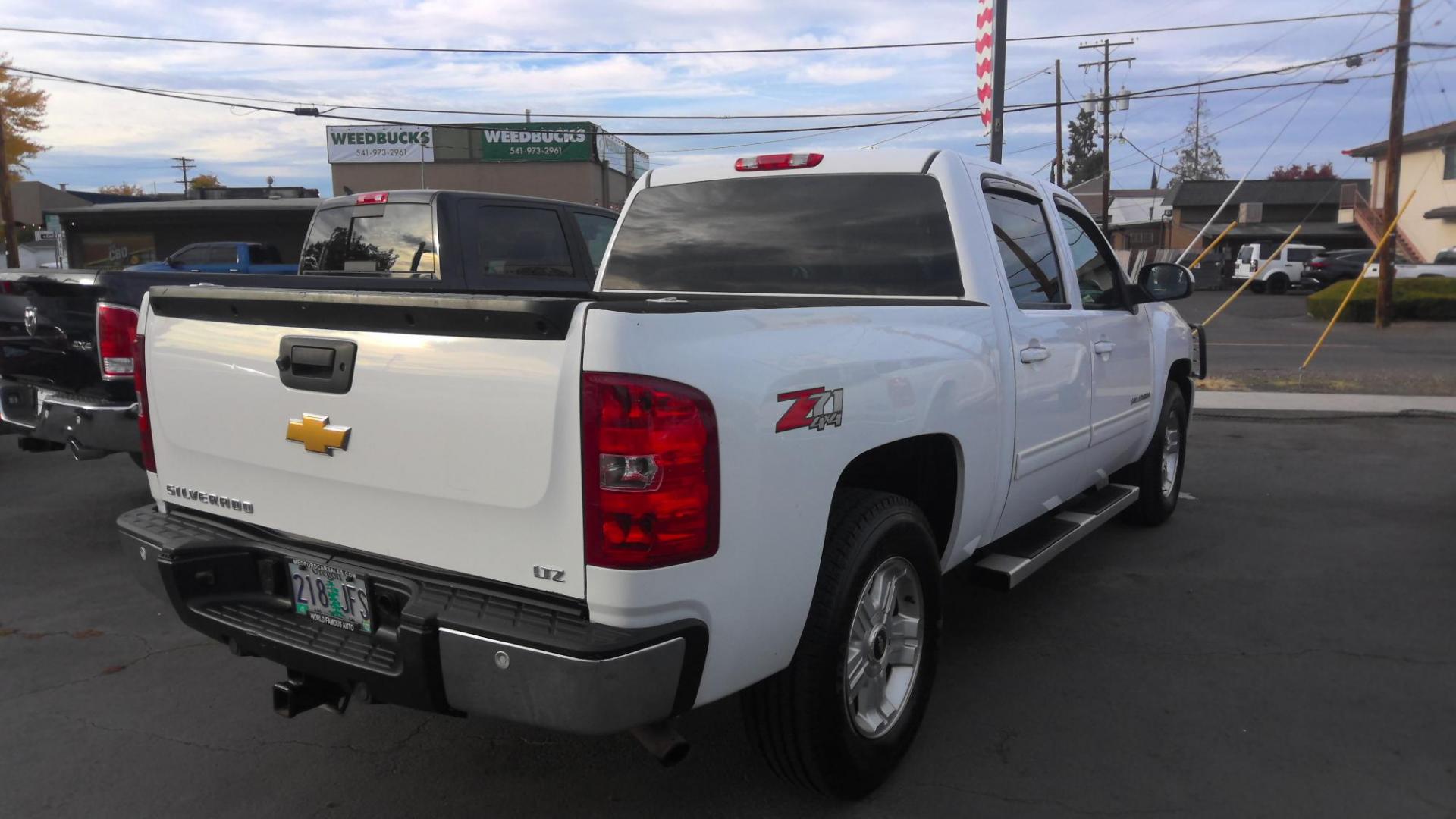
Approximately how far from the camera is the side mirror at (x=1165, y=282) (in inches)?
210

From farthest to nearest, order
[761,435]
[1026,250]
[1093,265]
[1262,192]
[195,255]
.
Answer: [1262,192] < [195,255] < [1093,265] < [1026,250] < [761,435]

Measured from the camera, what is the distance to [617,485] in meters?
2.28

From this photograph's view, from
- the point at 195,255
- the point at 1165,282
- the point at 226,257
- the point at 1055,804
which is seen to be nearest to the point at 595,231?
the point at 1165,282

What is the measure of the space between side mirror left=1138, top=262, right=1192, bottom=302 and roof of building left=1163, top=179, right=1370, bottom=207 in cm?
5810

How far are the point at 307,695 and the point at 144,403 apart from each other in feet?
3.62

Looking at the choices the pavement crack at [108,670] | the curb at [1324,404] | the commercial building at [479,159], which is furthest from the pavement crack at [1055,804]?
the commercial building at [479,159]

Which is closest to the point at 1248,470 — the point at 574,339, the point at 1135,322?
the point at 1135,322

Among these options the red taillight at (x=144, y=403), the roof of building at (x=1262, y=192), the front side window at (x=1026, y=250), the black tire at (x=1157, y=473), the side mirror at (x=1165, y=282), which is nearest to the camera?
the red taillight at (x=144, y=403)

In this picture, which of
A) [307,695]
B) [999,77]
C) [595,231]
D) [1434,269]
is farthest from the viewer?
[1434,269]

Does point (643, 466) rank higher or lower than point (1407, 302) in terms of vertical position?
higher

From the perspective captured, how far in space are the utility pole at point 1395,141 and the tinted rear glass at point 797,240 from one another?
23.0m

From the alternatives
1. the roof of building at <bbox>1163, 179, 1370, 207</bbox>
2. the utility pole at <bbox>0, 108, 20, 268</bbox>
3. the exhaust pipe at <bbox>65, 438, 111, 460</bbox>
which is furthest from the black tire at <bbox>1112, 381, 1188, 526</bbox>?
the roof of building at <bbox>1163, 179, 1370, 207</bbox>

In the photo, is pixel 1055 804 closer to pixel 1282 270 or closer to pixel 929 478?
pixel 929 478

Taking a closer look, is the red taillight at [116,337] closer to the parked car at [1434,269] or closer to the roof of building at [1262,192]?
the parked car at [1434,269]
